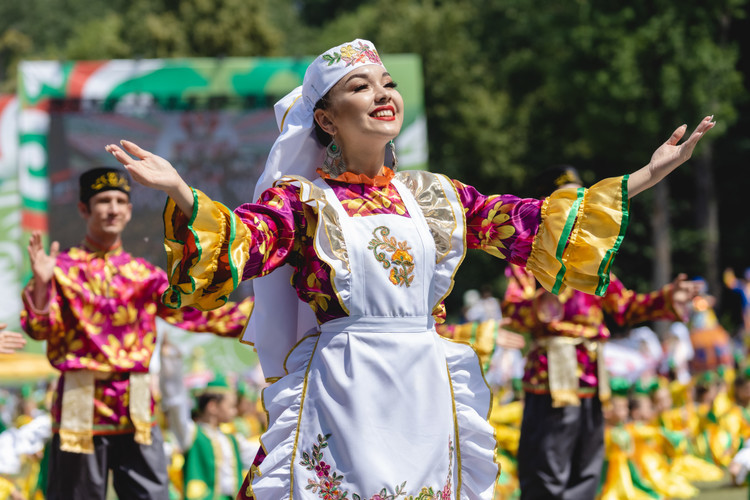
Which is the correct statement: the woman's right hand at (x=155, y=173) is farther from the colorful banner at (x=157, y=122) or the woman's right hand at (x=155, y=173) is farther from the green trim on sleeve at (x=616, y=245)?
the colorful banner at (x=157, y=122)

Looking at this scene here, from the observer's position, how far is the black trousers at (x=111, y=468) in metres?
4.55

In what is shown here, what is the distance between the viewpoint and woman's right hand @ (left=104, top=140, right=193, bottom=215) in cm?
270

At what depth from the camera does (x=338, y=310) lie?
314cm

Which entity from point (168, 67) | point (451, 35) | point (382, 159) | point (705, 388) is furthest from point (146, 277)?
point (451, 35)

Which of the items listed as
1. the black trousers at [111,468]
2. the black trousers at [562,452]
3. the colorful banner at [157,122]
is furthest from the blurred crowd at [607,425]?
the colorful banner at [157,122]

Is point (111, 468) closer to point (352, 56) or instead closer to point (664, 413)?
point (352, 56)

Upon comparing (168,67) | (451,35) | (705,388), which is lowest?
(705,388)

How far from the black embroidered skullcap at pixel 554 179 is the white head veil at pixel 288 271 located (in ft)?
7.61

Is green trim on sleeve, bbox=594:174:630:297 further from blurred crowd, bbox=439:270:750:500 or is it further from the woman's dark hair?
blurred crowd, bbox=439:270:750:500

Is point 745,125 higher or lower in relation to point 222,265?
higher

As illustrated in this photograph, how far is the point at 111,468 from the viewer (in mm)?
4676

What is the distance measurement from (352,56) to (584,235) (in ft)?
2.84

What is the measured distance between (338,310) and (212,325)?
1626 mm

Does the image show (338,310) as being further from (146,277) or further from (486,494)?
(146,277)
